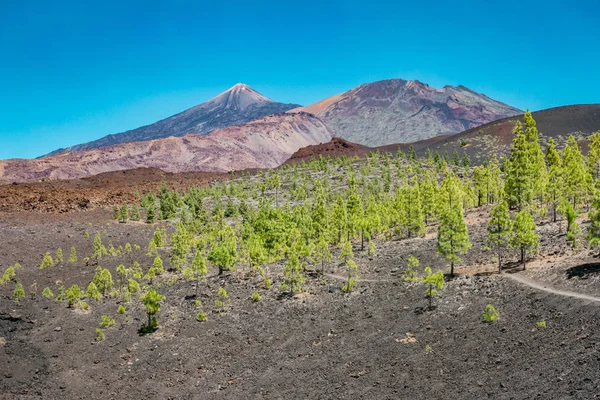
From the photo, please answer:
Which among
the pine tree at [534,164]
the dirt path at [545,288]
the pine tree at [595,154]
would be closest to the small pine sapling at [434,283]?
the dirt path at [545,288]

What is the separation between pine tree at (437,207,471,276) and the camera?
36.7 m

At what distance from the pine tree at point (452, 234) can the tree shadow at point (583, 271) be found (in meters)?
7.47

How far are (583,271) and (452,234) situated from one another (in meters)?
9.23

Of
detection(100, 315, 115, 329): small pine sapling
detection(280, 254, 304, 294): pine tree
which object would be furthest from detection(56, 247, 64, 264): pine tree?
detection(280, 254, 304, 294): pine tree

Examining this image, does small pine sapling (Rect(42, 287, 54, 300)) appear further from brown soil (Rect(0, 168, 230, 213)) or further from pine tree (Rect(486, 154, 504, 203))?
pine tree (Rect(486, 154, 504, 203))

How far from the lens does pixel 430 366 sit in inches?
1004

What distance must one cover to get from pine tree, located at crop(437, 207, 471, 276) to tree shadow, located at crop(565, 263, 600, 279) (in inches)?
294

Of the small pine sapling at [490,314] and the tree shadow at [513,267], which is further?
the tree shadow at [513,267]

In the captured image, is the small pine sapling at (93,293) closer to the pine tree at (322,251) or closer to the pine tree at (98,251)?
the pine tree at (98,251)

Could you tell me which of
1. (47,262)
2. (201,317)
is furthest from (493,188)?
(47,262)

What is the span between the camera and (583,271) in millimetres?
31312

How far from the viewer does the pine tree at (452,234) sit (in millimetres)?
36656

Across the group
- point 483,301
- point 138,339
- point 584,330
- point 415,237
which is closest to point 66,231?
point 138,339

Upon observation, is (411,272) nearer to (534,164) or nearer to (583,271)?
(583,271)
